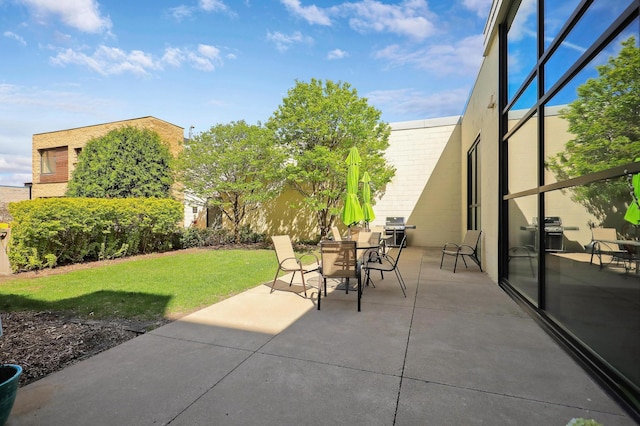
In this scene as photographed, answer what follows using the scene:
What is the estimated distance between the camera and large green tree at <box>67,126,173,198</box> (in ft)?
41.4

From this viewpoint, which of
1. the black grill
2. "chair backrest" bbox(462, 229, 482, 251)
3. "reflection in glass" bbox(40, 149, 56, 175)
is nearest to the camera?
"chair backrest" bbox(462, 229, 482, 251)

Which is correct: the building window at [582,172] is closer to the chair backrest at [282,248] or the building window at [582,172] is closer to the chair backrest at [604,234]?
→ the chair backrest at [604,234]

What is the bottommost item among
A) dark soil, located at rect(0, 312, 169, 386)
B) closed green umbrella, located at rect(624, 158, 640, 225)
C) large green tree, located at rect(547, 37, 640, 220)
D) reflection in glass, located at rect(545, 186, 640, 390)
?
dark soil, located at rect(0, 312, 169, 386)

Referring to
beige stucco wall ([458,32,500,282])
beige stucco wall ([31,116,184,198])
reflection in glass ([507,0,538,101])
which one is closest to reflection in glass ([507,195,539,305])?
beige stucco wall ([458,32,500,282])

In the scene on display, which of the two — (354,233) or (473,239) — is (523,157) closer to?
(473,239)

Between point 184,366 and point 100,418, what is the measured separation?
0.70 metres

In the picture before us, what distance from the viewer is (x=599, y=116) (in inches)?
100

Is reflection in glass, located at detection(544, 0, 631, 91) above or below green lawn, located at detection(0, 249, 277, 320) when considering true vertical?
above

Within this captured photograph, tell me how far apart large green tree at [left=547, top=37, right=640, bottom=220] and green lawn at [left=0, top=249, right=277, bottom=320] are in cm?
448

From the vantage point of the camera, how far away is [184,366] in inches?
99.6

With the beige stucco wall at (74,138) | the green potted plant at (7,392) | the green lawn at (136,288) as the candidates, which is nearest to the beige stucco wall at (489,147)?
the green lawn at (136,288)

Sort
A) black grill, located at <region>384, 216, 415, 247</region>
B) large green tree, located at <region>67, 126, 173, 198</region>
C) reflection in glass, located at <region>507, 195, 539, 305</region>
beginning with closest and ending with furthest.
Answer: reflection in glass, located at <region>507, 195, 539, 305</region> → black grill, located at <region>384, 216, 415, 247</region> → large green tree, located at <region>67, 126, 173, 198</region>

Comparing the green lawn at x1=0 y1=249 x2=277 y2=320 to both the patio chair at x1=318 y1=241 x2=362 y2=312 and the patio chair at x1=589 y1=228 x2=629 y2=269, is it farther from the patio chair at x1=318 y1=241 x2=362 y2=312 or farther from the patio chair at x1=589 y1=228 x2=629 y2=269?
the patio chair at x1=589 y1=228 x2=629 y2=269

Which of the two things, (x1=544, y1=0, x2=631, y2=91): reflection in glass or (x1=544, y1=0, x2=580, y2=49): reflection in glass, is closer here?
(x1=544, y1=0, x2=631, y2=91): reflection in glass
